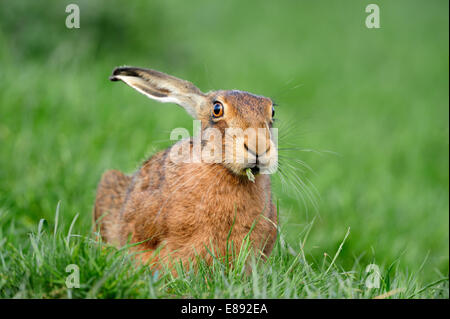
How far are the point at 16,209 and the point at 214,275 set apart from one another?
2627mm

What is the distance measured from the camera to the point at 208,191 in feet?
12.5

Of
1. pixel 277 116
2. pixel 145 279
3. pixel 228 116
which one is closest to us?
pixel 145 279

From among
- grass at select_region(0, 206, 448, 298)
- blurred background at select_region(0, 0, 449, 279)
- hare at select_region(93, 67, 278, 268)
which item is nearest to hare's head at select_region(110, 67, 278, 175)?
hare at select_region(93, 67, 278, 268)

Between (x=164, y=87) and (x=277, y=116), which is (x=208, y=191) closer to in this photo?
(x=164, y=87)

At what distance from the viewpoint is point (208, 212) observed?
3775 millimetres

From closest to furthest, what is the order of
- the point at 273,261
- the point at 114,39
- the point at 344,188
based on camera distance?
1. the point at 273,261
2. the point at 344,188
3. the point at 114,39

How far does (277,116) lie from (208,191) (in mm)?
4884

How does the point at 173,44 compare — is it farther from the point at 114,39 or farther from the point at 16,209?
the point at 16,209

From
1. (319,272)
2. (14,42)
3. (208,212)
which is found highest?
(14,42)

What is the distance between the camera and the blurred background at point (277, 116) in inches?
220

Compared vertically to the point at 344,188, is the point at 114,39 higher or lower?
higher

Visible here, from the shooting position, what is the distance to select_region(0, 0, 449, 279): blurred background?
18.3 feet

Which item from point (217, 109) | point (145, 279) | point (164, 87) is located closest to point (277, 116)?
point (164, 87)

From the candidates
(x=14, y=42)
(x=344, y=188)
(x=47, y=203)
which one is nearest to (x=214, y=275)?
(x=47, y=203)
